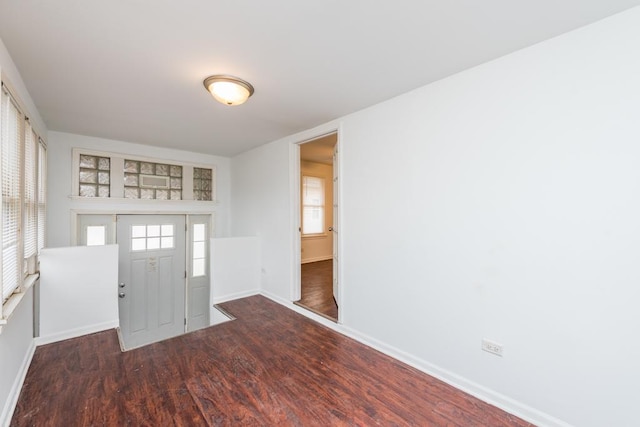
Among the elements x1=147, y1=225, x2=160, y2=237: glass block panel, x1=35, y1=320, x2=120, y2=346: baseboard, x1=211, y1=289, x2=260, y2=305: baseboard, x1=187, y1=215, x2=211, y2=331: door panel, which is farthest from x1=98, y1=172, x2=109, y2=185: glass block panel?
x1=211, y1=289, x2=260, y2=305: baseboard

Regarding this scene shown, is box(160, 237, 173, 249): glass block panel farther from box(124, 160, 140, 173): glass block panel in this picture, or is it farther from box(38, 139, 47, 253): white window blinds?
box(38, 139, 47, 253): white window blinds

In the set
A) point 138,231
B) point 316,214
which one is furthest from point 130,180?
point 316,214

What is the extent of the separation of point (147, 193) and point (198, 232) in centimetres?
101

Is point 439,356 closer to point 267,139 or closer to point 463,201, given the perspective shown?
point 463,201

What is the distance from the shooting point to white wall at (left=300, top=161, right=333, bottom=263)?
6452 millimetres

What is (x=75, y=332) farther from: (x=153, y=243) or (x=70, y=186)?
(x=70, y=186)

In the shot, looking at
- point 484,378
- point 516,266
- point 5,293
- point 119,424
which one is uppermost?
point 516,266

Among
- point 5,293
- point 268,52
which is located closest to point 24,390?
point 5,293

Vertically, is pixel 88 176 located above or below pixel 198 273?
above

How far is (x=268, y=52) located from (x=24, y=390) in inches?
119

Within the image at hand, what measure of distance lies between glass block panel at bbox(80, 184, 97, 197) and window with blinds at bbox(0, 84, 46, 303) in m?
1.33

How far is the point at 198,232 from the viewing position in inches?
191

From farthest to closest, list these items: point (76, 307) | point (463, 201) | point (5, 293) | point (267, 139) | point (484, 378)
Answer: point (267, 139)
point (76, 307)
point (463, 201)
point (484, 378)
point (5, 293)

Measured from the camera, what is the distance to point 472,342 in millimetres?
2039
